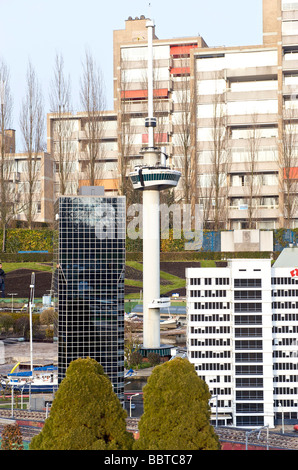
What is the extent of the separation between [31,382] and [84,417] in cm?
2990

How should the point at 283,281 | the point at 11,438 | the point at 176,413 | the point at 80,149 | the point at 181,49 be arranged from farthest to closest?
the point at 80,149 → the point at 181,49 → the point at 283,281 → the point at 11,438 → the point at 176,413

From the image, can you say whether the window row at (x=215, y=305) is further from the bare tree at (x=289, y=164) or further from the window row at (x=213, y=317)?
the bare tree at (x=289, y=164)

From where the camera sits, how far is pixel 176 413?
36.3 meters

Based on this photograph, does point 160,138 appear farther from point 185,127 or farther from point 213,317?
point 213,317

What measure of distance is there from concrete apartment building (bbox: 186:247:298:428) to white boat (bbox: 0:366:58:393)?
1430 centimetres

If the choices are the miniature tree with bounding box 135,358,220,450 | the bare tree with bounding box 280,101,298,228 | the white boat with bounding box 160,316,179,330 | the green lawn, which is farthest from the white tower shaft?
the bare tree with bounding box 280,101,298,228

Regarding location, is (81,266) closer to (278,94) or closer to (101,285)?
(101,285)

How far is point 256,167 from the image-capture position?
365 ft

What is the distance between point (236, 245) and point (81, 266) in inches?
2098

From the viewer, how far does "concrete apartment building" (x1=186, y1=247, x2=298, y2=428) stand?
5597cm

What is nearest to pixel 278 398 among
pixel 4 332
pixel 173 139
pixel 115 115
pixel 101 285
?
pixel 101 285

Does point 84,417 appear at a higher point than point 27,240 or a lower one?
lower

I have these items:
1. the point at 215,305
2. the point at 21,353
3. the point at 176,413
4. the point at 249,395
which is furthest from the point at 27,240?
the point at 176,413

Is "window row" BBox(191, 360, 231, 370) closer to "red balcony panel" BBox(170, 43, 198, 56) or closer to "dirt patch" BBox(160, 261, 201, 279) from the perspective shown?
"dirt patch" BBox(160, 261, 201, 279)
